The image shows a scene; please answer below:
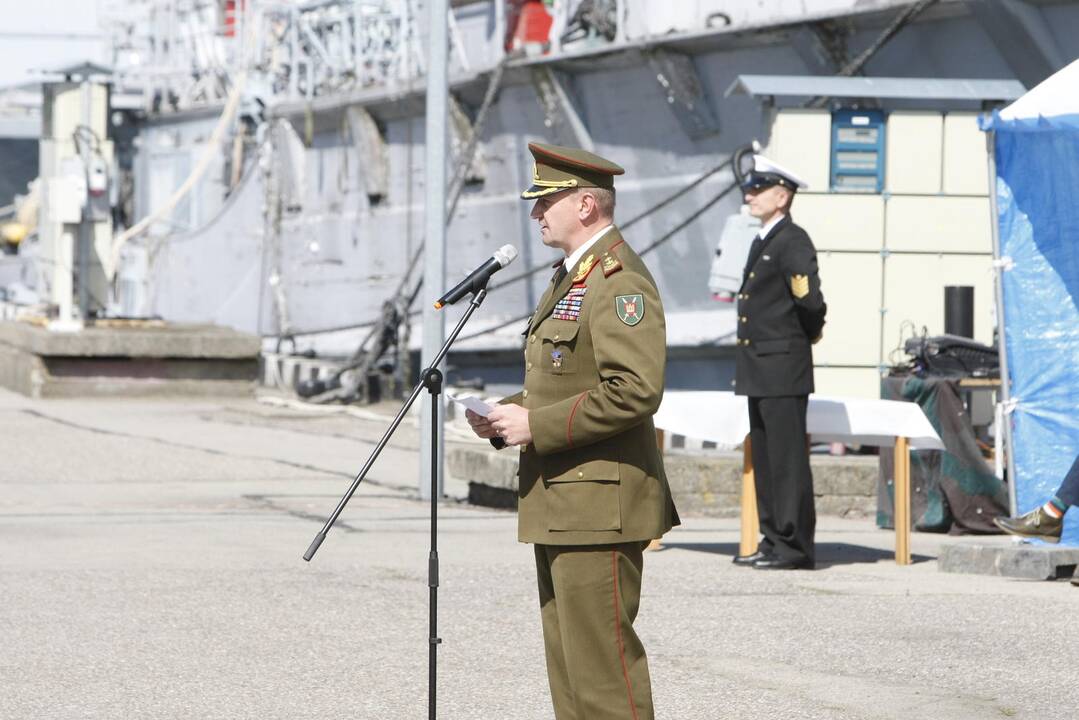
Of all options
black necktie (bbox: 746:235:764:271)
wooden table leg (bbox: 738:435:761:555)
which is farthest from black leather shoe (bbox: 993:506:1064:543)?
black necktie (bbox: 746:235:764:271)

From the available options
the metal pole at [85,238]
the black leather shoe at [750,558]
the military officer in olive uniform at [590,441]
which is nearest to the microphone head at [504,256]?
the military officer in olive uniform at [590,441]

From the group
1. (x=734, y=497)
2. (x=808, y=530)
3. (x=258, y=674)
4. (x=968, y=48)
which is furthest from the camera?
(x=968, y=48)

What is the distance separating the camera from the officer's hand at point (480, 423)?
14.9ft

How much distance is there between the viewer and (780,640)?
7184 millimetres

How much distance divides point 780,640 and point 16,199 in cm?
4879

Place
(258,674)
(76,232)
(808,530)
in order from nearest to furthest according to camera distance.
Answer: (258,674), (808,530), (76,232)

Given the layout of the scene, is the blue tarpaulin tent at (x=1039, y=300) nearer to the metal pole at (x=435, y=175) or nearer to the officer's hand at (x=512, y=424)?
the metal pole at (x=435, y=175)

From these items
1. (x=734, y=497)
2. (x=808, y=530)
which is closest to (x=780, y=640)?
(x=808, y=530)

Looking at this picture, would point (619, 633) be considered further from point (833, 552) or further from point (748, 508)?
point (833, 552)

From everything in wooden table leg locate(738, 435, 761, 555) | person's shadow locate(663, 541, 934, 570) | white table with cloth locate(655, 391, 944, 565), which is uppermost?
white table with cloth locate(655, 391, 944, 565)

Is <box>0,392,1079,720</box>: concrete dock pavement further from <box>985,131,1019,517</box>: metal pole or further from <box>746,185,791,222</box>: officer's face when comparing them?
<box>746,185,791,222</box>: officer's face

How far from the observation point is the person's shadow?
31.3 ft

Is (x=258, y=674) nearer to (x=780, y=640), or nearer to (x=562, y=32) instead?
(x=780, y=640)

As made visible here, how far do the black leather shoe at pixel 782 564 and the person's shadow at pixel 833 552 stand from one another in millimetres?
229
